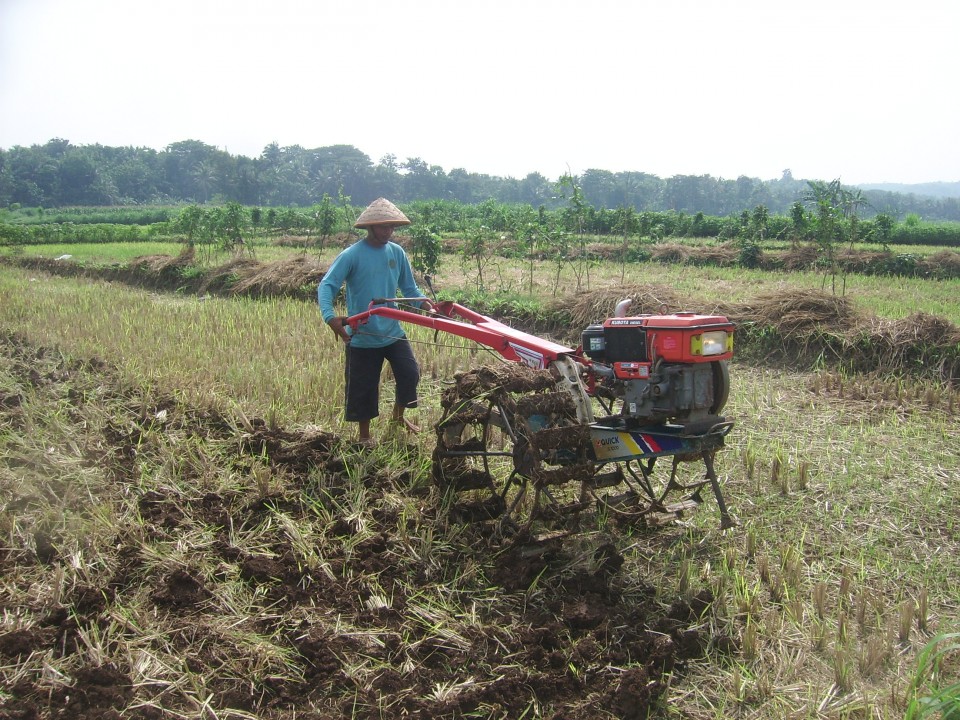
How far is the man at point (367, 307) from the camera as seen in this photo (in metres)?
4.95

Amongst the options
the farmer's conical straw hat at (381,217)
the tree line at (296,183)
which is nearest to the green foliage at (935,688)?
the farmer's conical straw hat at (381,217)

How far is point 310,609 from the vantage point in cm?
336

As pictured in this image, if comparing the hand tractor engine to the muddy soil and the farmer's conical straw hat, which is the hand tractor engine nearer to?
the muddy soil

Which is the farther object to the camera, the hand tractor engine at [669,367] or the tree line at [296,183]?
the tree line at [296,183]

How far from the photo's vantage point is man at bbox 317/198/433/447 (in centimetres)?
495

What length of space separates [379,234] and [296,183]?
66.6 metres

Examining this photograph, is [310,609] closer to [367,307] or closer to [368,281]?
[367,307]

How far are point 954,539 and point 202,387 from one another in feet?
16.4

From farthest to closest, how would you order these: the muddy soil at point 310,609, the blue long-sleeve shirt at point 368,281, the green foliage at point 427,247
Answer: the green foliage at point 427,247
the blue long-sleeve shirt at point 368,281
the muddy soil at point 310,609

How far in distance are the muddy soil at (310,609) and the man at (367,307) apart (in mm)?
556

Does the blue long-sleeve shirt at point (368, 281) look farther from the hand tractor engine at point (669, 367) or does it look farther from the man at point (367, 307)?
the hand tractor engine at point (669, 367)

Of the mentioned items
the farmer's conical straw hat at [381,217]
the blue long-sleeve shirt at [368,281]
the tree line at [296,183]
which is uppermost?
the tree line at [296,183]

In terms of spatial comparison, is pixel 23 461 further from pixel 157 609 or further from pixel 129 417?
pixel 157 609

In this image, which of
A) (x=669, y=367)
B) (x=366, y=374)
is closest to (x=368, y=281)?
(x=366, y=374)
